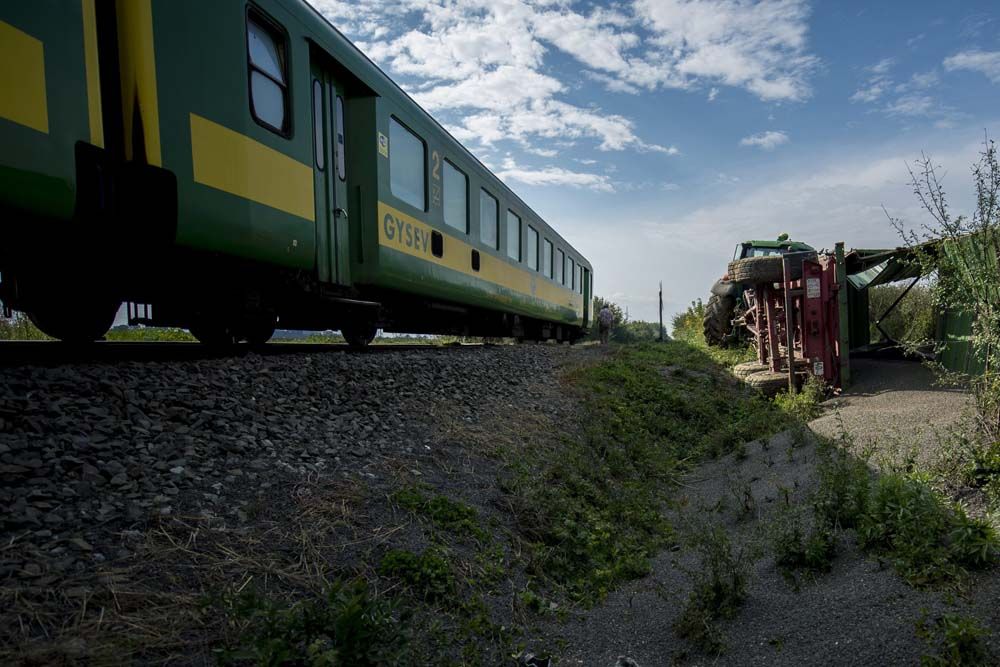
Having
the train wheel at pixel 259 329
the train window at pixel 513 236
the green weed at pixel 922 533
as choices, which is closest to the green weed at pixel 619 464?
the green weed at pixel 922 533

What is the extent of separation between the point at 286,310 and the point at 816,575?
17.3 feet

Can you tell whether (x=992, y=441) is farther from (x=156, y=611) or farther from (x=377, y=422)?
(x=156, y=611)

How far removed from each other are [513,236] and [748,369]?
5121 millimetres

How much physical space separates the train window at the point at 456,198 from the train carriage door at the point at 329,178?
7.47 feet

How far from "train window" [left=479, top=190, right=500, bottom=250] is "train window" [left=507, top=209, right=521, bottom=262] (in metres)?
0.76

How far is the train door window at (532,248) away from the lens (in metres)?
13.0

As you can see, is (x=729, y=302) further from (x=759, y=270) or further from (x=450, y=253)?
(x=450, y=253)

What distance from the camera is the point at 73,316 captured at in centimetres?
463

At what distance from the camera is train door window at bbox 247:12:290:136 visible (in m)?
4.80

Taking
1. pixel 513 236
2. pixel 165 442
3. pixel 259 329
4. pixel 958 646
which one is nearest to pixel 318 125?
pixel 259 329

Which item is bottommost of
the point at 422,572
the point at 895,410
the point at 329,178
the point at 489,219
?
the point at 422,572

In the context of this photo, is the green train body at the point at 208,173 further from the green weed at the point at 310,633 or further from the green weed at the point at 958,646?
the green weed at the point at 958,646

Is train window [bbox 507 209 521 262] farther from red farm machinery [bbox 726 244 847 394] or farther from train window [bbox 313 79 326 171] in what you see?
train window [bbox 313 79 326 171]

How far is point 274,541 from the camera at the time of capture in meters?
2.54
